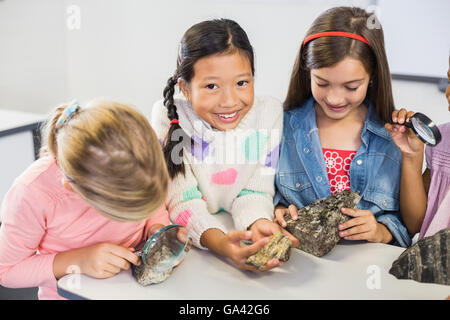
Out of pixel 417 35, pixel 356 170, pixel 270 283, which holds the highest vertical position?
pixel 417 35

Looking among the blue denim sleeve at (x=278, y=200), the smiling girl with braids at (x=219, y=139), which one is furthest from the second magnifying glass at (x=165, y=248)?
the blue denim sleeve at (x=278, y=200)

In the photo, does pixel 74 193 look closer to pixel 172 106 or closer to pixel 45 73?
pixel 172 106

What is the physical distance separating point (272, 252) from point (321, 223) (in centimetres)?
17

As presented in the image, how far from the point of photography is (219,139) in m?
1.41

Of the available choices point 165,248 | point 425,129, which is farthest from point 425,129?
point 165,248

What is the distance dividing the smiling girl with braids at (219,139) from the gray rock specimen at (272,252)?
0.03m

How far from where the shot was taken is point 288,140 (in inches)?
57.4

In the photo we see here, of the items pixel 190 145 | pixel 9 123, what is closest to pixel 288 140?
pixel 190 145

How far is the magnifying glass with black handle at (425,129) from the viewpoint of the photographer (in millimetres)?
1142

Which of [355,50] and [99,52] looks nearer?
[355,50]

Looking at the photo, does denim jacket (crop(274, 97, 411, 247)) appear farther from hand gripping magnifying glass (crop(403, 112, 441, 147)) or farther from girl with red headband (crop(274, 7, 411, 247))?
hand gripping magnifying glass (crop(403, 112, 441, 147))

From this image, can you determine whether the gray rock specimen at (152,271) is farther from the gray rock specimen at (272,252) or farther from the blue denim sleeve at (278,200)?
the blue denim sleeve at (278,200)

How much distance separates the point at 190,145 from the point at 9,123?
130 cm

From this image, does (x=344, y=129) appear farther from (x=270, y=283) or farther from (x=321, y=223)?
(x=270, y=283)
